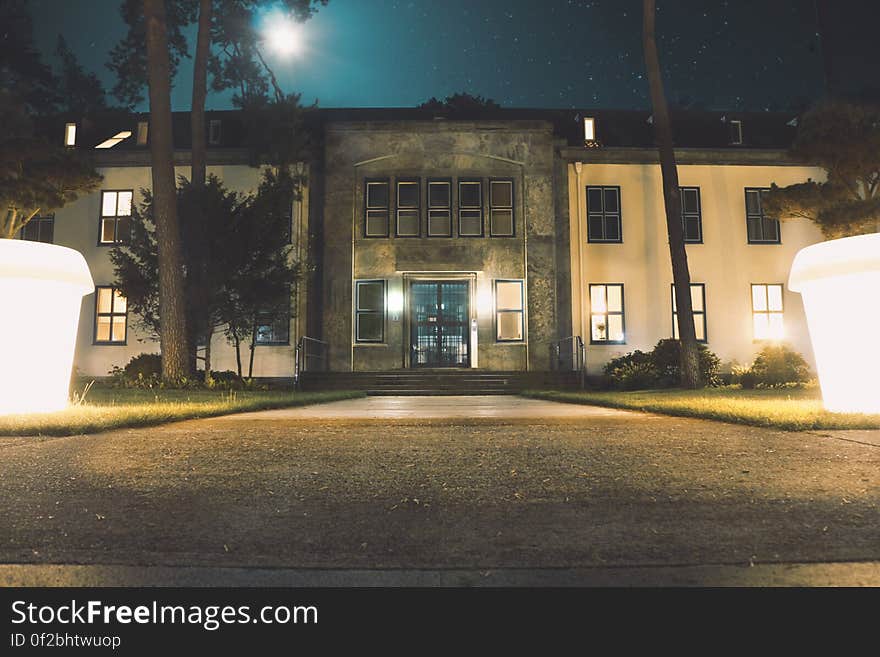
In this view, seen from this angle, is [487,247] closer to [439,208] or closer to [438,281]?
[438,281]

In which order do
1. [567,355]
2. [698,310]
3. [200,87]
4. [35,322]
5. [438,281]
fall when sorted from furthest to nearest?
[438,281]
[698,310]
[567,355]
[200,87]
[35,322]

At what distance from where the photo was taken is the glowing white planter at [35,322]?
6586mm

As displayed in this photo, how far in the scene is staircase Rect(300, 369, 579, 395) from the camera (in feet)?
56.5

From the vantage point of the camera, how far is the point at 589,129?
71.5 feet

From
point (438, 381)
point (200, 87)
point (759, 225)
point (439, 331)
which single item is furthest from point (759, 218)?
point (200, 87)

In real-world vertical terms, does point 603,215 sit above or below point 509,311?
above

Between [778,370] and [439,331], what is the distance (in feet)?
30.3

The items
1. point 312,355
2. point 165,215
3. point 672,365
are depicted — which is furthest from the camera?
point 312,355

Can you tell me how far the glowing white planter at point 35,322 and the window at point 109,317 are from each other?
1361 cm

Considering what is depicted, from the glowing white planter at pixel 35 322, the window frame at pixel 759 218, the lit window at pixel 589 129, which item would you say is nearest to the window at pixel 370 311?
the lit window at pixel 589 129

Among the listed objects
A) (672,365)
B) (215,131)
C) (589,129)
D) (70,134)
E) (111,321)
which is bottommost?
(672,365)

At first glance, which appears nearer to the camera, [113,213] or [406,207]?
[406,207]

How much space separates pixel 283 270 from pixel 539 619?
1441 centimetres

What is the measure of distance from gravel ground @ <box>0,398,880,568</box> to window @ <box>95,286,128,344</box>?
15.6 m
